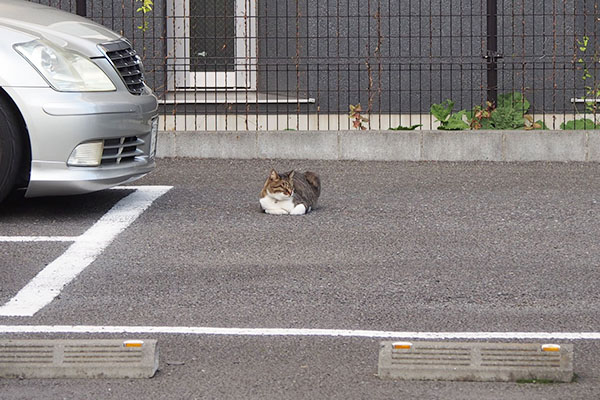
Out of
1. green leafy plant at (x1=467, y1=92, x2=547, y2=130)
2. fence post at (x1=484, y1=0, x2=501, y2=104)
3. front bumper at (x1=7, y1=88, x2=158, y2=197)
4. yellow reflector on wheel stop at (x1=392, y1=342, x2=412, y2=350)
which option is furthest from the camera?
green leafy plant at (x1=467, y1=92, x2=547, y2=130)

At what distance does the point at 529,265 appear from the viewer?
6.83 meters

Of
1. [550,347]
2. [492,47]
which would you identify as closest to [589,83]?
[492,47]

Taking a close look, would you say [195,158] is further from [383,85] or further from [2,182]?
[2,182]

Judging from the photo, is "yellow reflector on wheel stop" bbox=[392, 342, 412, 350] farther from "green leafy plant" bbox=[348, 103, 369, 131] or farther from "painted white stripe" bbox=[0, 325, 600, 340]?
"green leafy plant" bbox=[348, 103, 369, 131]

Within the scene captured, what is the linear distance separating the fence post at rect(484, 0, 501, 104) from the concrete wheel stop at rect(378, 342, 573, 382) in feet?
25.9

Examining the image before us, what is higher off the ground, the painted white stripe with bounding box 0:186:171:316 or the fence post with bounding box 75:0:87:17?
the fence post with bounding box 75:0:87:17

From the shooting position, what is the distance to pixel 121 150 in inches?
328

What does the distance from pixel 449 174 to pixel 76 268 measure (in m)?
5.02

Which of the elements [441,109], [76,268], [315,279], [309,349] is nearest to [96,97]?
[76,268]

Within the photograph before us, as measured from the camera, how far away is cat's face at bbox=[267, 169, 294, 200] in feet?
27.8

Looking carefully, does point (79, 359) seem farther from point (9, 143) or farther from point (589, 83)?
point (589, 83)

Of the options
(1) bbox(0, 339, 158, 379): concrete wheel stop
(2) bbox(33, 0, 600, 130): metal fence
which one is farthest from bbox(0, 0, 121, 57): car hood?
(2) bbox(33, 0, 600, 130): metal fence

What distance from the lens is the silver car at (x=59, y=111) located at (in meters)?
7.92

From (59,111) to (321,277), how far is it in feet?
7.94
